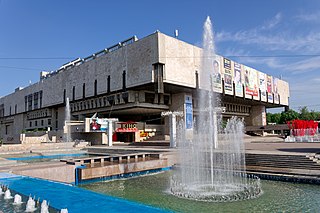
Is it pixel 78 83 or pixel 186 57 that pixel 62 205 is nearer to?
pixel 186 57

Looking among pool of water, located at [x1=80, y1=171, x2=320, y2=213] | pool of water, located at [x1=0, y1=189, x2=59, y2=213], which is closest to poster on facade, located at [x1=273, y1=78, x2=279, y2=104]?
pool of water, located at [x1=80, y1=171, x2=320, y2=213]

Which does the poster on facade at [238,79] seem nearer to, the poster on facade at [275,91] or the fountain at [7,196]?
the poster on facade at [275,91]

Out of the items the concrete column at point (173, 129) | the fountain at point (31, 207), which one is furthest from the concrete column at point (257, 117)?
the fountain at point (31, 207)

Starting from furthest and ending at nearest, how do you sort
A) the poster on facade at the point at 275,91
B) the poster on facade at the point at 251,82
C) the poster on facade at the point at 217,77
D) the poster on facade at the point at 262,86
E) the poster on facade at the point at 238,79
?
the poster on facade at the point at 275,91 < the poster on facade at the point at 262,86 < the poster on facade at the point at 251,82 < the poster on facade at the point at 238,79 < the poster on facade at the point at 217,77

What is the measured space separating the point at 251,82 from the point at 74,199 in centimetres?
4734

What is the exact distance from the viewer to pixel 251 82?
161 feet

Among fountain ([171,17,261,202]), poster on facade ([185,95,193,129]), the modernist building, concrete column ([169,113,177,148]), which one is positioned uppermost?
the modernist building

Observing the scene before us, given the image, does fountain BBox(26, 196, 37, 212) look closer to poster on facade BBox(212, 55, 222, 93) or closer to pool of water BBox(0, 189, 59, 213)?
pool of water BBox(0, 189, 59, 213)

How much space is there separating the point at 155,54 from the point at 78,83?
18.7 metres

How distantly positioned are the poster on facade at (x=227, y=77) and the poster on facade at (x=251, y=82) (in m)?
5.59

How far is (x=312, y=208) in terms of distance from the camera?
22.7 feet

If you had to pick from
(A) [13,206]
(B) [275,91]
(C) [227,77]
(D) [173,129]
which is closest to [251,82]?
(C) [227,77]

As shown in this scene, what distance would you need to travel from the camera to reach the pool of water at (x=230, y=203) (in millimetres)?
7008

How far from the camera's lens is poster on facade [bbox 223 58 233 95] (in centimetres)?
4200
